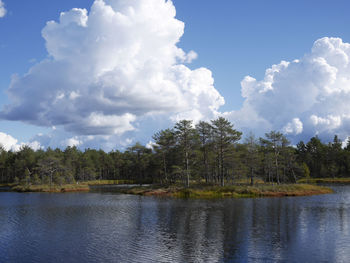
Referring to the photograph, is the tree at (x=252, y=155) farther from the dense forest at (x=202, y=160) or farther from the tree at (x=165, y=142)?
the tree at (x=165, y=142)

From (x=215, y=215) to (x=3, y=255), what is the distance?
29.3 m

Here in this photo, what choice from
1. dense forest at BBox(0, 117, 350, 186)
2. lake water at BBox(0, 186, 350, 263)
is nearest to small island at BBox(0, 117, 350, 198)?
dense forest at BBox(0, 117, 350, 186)

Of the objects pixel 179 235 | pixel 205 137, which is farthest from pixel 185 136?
pixel 179 235

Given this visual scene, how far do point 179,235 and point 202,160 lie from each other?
6406 cm

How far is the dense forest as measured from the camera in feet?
289

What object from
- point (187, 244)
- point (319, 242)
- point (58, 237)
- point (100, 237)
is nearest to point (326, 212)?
point (319, 242)

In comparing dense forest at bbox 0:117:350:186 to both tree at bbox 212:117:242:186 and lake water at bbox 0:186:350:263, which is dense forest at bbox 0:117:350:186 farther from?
lake water at bbox 0:186:350:263

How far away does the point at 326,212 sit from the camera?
48500 millimetres

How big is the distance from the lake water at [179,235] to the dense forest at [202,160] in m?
36.3

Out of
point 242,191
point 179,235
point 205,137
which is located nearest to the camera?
point 179,235

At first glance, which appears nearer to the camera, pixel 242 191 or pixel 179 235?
pixel 179 235

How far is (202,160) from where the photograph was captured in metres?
97.5

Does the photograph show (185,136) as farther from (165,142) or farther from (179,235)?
(179,235)

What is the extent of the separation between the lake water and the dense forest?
3631 centimetres
